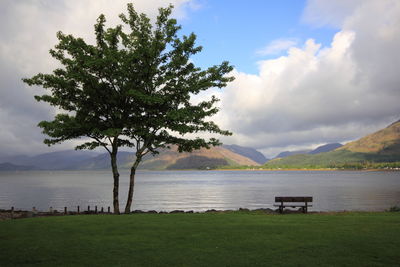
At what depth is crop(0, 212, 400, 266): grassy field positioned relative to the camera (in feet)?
41.0

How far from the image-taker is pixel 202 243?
15359mm

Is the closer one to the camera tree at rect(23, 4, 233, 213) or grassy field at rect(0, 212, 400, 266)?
grassy field at rect(0, 212, 400, 266)

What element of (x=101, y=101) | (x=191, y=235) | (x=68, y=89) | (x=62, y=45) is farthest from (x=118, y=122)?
(x=191, y=235)

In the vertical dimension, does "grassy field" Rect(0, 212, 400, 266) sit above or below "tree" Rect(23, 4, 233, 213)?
below

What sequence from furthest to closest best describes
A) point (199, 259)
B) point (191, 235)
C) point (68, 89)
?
1. point (68, 89)
2. point (191, 235)
3. point (199, 259)

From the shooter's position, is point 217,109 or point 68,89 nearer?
point 68,89

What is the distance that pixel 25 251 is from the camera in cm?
1394

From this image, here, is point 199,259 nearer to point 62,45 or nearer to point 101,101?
point 101,101

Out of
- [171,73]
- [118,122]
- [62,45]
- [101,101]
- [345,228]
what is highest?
[62,45]

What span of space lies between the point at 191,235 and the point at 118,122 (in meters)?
15.6

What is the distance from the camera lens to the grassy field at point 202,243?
12500mm

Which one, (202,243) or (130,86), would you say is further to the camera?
(130,86)

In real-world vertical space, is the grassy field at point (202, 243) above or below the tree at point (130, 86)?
below

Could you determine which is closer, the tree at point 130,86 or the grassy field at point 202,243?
the grassy field at point 202,243
